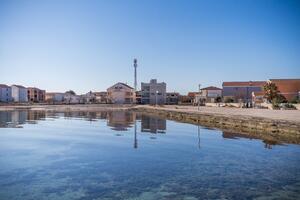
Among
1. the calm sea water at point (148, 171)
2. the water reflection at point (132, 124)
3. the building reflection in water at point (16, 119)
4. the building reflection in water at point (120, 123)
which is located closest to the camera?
the calm sea water at point (148, 171)

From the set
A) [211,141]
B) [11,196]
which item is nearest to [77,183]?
[11,196]

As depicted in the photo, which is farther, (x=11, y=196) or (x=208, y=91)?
(x=208, y=91)

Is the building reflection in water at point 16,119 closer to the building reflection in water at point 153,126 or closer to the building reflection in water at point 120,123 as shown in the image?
the building reflection in water at point 120,123

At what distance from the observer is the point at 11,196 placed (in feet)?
29.2

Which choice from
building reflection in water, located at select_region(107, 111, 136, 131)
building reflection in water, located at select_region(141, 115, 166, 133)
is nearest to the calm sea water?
building reflection in water, located at select_region(141, 115, 166, 133)

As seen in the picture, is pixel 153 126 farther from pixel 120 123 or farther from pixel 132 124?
pixel 120 123

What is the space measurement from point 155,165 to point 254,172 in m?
4.39

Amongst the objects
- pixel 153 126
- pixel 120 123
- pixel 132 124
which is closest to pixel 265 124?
pixel 153 126

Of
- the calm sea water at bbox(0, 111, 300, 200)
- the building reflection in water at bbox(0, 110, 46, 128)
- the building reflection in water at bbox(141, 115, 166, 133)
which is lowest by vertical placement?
the calm sea water at bbox(0, 111, 300, 200)

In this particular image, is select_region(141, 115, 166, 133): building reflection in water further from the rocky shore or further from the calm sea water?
the calm sea water

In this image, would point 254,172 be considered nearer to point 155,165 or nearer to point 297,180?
point 297,180

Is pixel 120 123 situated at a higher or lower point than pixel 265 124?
lower

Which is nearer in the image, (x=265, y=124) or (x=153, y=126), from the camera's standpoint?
(x=265, y=124)

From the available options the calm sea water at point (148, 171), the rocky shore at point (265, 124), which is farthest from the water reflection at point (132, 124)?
the calm sea water at point (148, 171)
